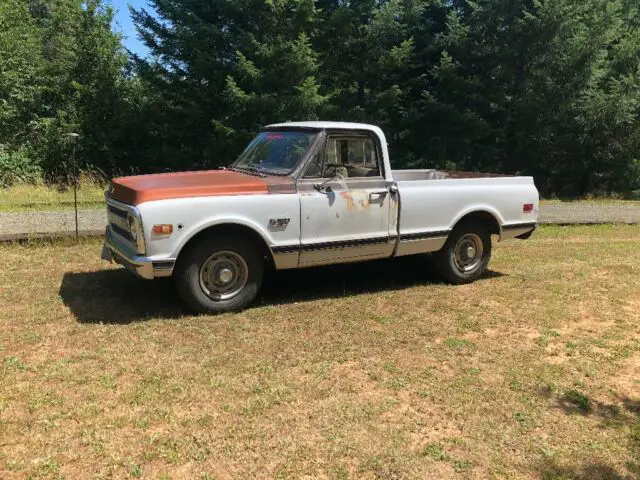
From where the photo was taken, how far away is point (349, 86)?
1992cm

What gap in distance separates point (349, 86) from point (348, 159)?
14446mm

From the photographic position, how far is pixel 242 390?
13.0 feet

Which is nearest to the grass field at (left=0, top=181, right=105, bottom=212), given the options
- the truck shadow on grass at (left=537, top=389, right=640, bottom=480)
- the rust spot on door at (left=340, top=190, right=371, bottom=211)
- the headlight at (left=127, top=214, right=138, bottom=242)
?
the headlight at (left=127, top=214, right=138, bottom=242)

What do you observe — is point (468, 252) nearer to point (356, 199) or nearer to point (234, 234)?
point (356, 199)

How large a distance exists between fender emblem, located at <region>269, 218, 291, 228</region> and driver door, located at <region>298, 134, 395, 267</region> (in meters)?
0.19

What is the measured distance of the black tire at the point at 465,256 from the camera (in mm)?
6977

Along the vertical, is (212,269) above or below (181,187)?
below

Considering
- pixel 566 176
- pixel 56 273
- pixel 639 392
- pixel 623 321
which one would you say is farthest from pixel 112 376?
pixel 566 176

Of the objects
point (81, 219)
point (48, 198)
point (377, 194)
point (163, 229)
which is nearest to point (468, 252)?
point (377, 194)

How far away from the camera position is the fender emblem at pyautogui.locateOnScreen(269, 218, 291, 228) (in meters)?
5.56

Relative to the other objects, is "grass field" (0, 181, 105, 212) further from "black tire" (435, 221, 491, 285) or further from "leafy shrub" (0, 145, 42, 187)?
"black tire" (435, 221, 491, 285)

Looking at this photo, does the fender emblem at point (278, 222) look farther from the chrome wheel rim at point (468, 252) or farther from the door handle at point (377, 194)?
the chrome wheel rim at point (468, 252)

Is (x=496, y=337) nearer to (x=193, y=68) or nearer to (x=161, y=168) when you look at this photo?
(x=193, y=68)

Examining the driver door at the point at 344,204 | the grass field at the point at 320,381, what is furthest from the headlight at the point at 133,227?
the driver door at the point at 344,204
